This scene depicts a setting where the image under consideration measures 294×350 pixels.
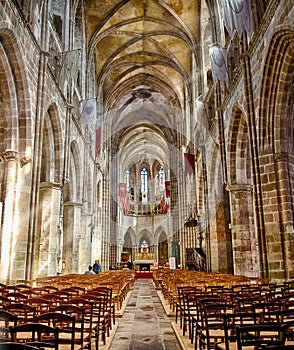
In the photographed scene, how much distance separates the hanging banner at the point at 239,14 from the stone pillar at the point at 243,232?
6.44 m

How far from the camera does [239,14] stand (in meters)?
12.8

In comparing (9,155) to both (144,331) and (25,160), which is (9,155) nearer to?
(25,160)

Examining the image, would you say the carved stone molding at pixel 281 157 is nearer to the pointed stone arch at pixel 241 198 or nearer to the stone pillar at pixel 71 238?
the pointed stone arch at pixel 241 198

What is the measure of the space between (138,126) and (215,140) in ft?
73.6

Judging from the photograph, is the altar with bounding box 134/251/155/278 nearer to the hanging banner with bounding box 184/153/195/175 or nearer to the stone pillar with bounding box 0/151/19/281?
the hanging banner with bounding box 184/153/195/175

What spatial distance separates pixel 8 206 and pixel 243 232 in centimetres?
942

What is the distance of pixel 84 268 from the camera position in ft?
75.3

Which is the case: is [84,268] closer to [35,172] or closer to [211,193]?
[211,193]

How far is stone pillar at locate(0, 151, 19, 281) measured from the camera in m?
10.8

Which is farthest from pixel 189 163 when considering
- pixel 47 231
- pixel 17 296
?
pixel 17 296

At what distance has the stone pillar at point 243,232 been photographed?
1512cm

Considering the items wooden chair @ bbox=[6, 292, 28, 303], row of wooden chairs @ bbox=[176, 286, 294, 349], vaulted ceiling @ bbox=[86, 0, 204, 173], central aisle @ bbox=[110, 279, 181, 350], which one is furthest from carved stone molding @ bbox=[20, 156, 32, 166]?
vaulted ceiling @ bbox=[86, 0, 204, 173]

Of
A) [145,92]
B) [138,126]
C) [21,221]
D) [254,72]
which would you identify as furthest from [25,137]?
[138,126]

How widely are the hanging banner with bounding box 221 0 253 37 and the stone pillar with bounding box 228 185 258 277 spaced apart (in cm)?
644
